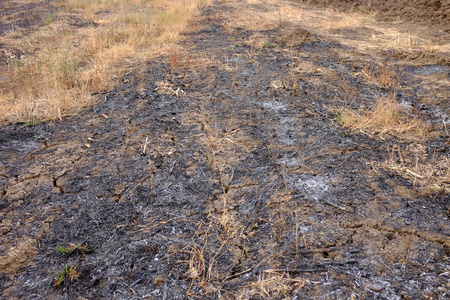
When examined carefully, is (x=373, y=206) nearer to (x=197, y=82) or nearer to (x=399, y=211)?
(x=399, y=211)

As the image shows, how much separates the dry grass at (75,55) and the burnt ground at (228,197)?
32 centimetres

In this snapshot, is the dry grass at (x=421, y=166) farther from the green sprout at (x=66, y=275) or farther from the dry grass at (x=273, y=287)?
the green sprout at (x=66, y=275)

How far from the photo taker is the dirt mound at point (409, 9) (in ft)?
24.5

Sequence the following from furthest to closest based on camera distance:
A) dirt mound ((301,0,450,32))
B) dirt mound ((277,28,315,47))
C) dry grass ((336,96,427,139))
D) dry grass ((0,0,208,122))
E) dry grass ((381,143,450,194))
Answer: dirt mound ((301,0,450,32)) → dirt mound ((277,28,315,47)) → dry grass ((0,0,208,122)) → dry grass ((336,96,427,139)) → dry grass ((381,143,450,194))

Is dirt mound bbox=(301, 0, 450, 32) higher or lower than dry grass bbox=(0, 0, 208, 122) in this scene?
higher

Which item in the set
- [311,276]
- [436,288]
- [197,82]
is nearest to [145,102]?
[197,82]

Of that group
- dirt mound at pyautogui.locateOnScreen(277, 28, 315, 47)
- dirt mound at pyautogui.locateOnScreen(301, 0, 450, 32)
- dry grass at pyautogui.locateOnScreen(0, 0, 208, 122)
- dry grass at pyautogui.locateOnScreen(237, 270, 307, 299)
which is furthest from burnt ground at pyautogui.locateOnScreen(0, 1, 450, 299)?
dirt mound at pyautogui.locateOnScreen(301, 0, 450, 32)

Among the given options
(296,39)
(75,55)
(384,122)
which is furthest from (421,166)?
(75,55)

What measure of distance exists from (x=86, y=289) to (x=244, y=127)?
2.13m

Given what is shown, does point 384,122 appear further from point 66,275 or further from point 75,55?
point 75,55

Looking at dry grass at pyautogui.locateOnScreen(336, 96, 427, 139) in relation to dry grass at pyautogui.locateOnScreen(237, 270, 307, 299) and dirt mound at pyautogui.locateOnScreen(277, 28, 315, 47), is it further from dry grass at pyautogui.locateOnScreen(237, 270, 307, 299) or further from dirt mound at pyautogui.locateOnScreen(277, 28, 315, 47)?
dirt mound at pyautogui.locateOnScreen(277, 28, 315, 47)

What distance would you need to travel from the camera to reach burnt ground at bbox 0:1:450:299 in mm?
1811

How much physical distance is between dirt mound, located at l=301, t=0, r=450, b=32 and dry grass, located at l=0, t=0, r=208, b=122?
16.0 ft

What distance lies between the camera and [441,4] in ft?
25.7
